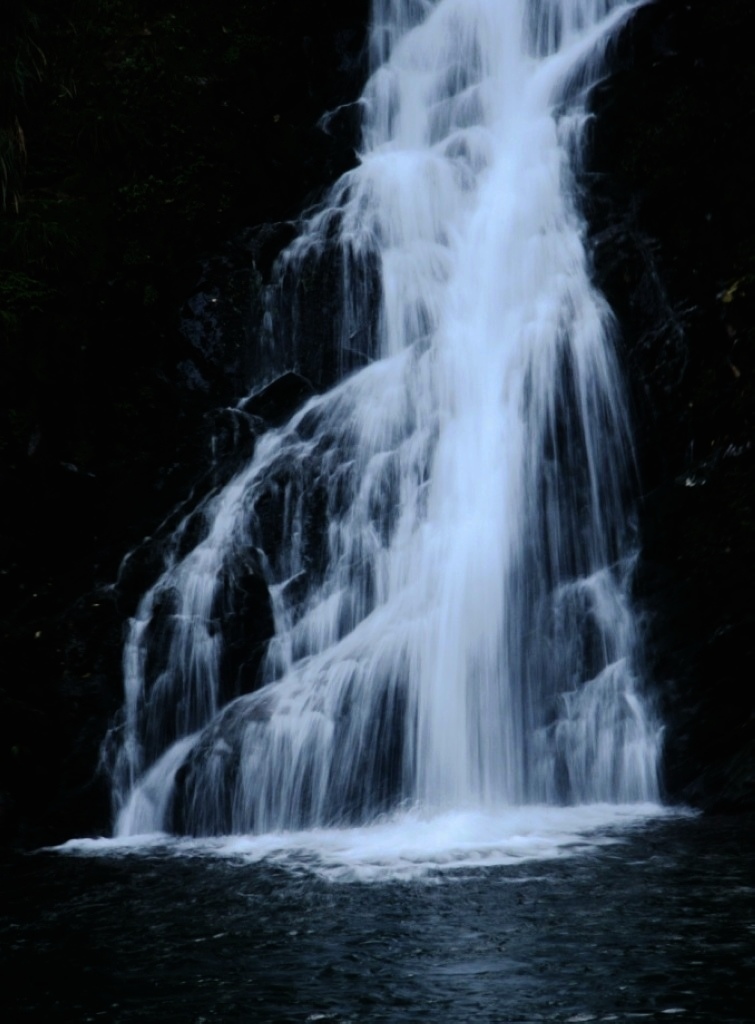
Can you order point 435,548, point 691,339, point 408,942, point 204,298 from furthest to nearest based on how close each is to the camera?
point 204,298, point 691,339, point 435,548, point 408,942

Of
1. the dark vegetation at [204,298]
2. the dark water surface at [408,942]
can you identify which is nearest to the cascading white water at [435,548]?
the dark vegetation at [204,298]

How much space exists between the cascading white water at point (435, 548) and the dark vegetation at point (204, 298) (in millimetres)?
457

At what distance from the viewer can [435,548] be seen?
11672mm

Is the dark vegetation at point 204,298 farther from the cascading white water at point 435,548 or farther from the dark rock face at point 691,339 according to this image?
the cascading white water at point 435,548

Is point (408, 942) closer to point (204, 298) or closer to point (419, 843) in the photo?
point (419, 843)

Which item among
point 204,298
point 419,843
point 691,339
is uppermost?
point 204,298

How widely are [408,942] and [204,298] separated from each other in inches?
440

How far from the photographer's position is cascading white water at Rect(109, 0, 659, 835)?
10.2 m

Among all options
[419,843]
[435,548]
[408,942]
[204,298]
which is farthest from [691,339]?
[408,942]

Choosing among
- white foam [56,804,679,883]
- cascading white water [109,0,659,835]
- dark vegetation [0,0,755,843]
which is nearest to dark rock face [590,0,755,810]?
dark vegetation [0,0,755,843]

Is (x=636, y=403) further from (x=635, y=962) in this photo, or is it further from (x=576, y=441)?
(x=635, y=962)

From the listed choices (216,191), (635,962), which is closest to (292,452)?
(216,191)

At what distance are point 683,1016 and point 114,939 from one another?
349 centimetres

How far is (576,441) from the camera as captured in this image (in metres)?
11.8
